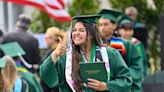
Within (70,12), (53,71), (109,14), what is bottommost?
(70,12)

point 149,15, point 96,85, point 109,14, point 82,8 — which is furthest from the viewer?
point 82,8

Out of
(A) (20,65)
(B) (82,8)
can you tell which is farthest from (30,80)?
(B) (82,8)

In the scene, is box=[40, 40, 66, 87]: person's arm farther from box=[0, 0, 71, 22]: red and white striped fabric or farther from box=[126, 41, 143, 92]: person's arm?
box=[0, 0, 71, 22]: red and white striped fabric

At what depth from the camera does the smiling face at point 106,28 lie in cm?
875

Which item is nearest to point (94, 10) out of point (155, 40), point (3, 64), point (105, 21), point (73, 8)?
point (73, 8)

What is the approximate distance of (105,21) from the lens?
8969 mm

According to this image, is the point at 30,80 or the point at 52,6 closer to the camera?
the point at 30,80

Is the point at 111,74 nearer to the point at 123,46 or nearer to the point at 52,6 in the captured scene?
the point at 123,46

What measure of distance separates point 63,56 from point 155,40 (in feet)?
27.3

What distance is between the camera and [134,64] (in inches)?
365

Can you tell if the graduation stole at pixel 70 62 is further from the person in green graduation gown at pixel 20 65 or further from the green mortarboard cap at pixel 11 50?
the green mortarboard cap at pixel 11 50

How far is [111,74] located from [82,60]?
0.31m

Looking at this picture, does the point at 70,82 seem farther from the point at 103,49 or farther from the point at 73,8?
the point at 73,8

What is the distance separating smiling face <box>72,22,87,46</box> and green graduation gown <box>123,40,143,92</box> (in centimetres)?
205
